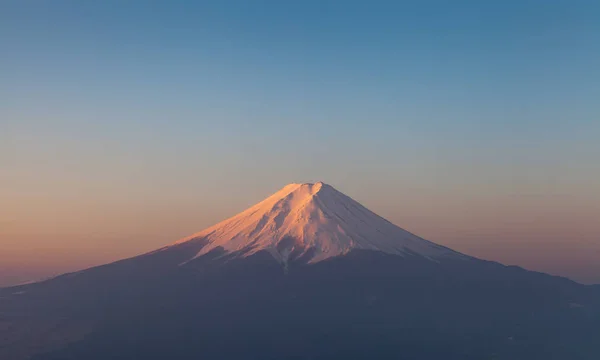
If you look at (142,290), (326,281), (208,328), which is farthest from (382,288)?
(142,290)

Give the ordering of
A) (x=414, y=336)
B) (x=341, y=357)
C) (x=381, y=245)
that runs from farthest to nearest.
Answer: (x=381, y=245), (x=414, y=336), (x=341, y=357)

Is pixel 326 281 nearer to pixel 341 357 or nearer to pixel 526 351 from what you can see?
pixel 341 357

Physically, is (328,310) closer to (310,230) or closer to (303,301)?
(303,301)

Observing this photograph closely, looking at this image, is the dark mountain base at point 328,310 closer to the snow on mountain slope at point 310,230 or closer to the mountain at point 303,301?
the mountain at point 303,301

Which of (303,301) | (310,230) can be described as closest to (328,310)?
(303,301)

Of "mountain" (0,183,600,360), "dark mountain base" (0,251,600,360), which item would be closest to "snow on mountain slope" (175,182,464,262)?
"mountain" (0,183,600,360)

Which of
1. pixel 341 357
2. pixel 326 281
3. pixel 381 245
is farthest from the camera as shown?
pixel 381 245

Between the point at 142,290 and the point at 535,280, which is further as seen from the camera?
the point at 535,280
